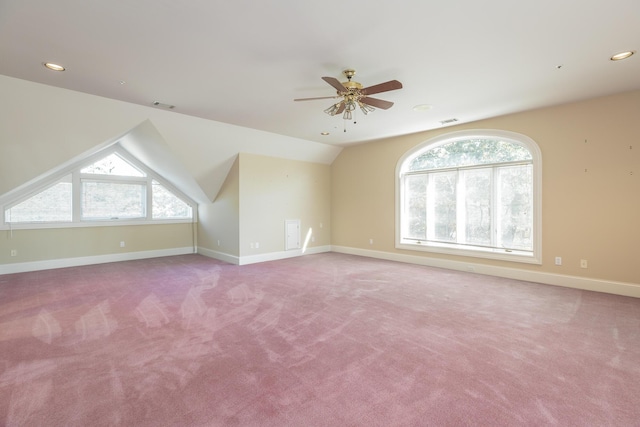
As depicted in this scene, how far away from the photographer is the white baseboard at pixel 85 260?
569cm

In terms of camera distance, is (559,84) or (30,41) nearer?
(30,41)

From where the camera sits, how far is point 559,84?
12.6 feet

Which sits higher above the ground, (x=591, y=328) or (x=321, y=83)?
(x=321, y=83)

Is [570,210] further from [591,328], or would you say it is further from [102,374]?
[102,374]

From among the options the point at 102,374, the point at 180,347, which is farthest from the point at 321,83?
the point at 102,374

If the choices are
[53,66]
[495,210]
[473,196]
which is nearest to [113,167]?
[53,66]

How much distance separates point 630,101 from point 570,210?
1.64 meters

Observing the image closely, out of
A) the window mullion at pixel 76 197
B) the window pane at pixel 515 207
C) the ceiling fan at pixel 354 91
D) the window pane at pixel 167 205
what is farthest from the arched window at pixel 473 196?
the window mullion at pixel 76 197

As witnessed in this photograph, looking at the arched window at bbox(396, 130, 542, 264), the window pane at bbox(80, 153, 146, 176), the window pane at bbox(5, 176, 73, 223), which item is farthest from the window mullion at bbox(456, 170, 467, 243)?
the window pane at bbox(5, 176, 73, 223)

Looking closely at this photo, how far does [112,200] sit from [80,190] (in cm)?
63

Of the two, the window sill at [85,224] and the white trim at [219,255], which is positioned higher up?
the window sill at [85,224]

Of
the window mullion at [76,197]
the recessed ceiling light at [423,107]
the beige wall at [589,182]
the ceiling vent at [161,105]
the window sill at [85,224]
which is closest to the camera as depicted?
the beige wall at [589,182]

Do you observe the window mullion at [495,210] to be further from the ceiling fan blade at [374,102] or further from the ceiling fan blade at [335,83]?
the ceiling fan blade at [335,83]

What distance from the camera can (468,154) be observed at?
5891mm
